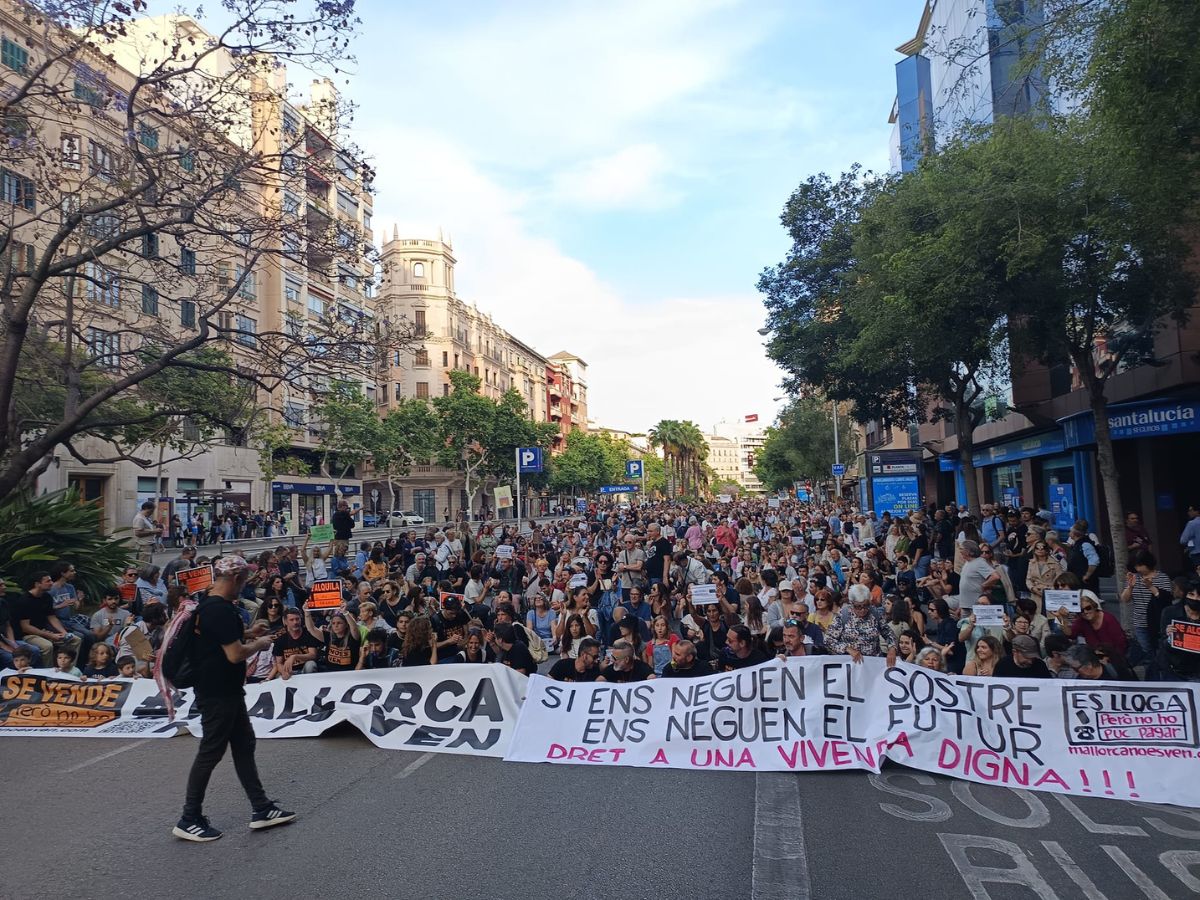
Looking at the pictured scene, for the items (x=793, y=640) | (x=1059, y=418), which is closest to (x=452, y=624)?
(x=793, y=640)

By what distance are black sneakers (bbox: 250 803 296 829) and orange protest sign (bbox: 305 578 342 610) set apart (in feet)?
22.4

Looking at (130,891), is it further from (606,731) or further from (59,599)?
(59,599)

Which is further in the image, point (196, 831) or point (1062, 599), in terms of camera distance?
point (1062, 599)

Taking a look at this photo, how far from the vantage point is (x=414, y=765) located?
742 centimetres

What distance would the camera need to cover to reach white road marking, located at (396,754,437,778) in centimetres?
713

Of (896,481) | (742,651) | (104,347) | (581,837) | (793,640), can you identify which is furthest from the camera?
(896,481)

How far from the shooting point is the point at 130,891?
4812mm

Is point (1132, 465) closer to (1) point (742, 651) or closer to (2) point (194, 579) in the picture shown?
(1) point (742, 651)

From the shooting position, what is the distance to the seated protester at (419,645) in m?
9.18

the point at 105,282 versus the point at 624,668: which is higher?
the point at 105,282

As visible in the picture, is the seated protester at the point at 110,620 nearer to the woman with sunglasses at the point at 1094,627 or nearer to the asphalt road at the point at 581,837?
the asphalt road at the point at 581,837

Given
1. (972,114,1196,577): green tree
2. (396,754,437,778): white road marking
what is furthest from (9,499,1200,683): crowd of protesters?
(972,114,1196,577): green tree

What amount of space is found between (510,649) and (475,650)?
0.41 metres

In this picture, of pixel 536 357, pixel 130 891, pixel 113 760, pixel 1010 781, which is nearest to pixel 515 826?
pixel 130 891
